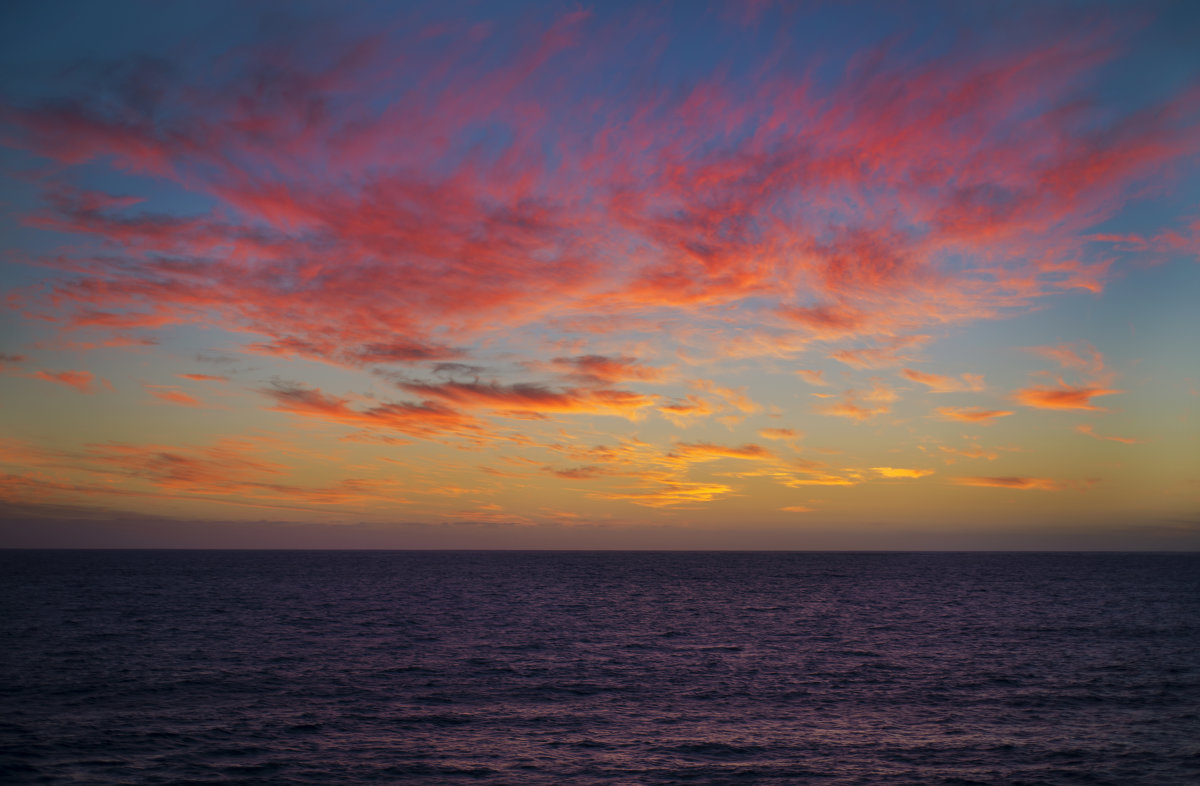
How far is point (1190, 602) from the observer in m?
92.7

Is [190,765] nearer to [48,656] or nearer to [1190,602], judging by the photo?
[48,656]

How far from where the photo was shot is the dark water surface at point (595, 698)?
27.4 metres

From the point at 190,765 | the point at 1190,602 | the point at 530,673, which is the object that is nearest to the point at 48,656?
the point at 190,765

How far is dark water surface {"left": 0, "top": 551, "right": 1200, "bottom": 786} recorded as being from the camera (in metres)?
27.4

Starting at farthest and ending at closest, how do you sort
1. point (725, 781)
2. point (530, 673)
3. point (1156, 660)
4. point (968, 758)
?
1. point (1156, 660)
2. point (530, 673)
3. point (968, 758)
4. point (725, 781)

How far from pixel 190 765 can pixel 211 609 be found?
5938 cm

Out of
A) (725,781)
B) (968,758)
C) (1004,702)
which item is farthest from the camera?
(1004,702)

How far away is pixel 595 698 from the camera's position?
38406mm

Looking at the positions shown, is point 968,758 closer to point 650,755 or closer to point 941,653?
point 650,755

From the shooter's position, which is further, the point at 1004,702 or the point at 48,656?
the point at 48,656

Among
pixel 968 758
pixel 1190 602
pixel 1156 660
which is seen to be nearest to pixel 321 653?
pixel 968 758

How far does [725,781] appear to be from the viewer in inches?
1029

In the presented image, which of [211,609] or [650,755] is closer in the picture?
[650,755]

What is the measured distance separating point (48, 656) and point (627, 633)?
42973 millimetres
